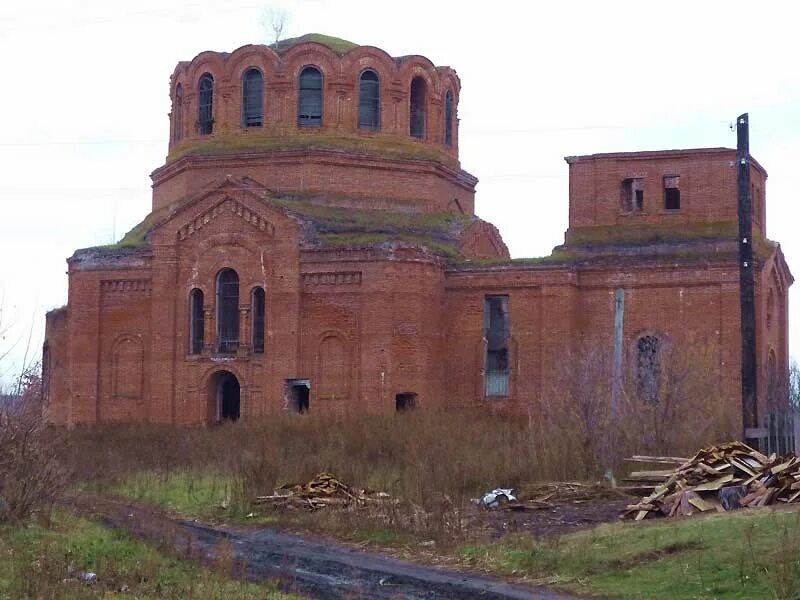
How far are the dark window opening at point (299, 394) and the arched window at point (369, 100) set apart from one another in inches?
277

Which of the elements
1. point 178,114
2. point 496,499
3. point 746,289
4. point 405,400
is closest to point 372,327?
point 405,400

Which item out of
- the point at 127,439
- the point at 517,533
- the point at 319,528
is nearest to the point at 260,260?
the point at 127,439

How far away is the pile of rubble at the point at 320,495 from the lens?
68.1ft

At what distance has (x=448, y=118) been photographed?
37281 mm

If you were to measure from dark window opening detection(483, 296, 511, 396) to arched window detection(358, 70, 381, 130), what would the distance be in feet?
19.7

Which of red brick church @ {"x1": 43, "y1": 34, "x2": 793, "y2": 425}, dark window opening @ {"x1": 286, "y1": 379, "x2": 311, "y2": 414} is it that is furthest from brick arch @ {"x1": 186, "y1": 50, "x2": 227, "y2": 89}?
dark window opening @ {"x1": 286, "y1": 379, "x2": 311, "y2": 414}

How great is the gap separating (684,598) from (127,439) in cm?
2038

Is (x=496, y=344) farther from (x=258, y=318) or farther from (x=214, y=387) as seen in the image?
(x=214, y=387)

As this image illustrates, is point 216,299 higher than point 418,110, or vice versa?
point 418,110

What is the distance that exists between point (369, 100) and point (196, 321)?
283 inches

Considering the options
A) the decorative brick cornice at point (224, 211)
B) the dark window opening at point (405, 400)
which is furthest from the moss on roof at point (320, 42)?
the dark window opening at point (405, 400)

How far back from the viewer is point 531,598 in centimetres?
1317

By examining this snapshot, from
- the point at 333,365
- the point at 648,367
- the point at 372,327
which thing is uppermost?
the point at 372,327

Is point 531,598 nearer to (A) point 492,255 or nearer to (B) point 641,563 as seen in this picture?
(B) point 641,563
